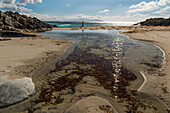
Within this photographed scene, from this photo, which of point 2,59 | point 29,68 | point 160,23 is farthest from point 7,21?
point 160,23

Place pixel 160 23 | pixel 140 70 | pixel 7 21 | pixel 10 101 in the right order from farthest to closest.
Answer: pixel 160 23, pixel 7 21, pixel 140 70, pixel 10 101

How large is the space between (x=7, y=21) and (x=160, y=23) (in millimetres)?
104112

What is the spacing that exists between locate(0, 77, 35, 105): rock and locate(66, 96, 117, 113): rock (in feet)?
8.50

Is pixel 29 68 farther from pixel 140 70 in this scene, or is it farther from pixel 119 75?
pixel 140 70

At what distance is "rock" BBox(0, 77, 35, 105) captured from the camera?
447 cm

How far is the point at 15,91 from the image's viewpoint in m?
4.81

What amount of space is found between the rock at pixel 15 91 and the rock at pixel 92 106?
2.59 m

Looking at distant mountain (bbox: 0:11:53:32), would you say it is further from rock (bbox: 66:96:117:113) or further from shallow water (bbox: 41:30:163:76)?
rock (bbox: 66:96:117:113)

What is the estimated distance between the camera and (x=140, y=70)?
7.52 m

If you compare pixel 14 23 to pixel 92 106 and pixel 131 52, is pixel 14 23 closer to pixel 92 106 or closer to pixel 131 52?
pixel 131 52

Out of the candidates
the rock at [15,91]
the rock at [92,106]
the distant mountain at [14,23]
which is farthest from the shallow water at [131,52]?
the distant mountain at [14,23]

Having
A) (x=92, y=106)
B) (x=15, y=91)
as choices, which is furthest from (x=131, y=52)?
(x=15, y=91)

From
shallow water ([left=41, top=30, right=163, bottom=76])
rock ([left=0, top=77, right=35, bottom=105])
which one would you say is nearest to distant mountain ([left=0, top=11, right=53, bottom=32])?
shallow water ([left=41, top=30, right=163, bottom=76])

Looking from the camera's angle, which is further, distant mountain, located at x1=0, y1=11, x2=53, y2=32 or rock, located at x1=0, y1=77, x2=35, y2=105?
distant mountain, located at x1=0, y1=11, x2=53, y2=32
